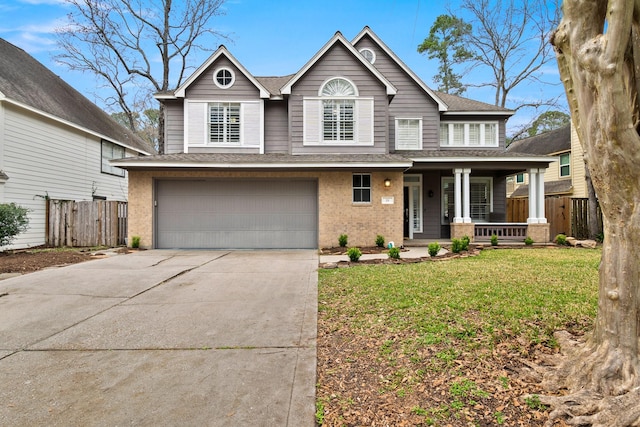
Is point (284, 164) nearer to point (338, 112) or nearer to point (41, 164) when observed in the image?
point (338, 112)

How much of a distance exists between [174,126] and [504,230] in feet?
44.1

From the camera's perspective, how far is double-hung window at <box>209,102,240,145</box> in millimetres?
12523

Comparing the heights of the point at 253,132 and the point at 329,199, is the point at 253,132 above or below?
above

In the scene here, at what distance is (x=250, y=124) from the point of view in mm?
12562

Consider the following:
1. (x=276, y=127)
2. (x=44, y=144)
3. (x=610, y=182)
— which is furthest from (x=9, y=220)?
(x=610, y=182)

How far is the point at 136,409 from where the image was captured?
7.88ft

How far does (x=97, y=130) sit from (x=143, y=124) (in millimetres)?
15384

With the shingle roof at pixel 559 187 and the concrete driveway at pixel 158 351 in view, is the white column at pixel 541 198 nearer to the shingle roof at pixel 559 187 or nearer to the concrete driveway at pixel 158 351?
the shingle roof at pixel 559 187

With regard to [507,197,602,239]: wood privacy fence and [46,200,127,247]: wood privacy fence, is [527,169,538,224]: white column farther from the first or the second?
[46,200,127,247]: wood privacy fence

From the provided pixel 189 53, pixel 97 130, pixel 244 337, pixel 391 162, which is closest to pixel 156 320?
pixel 244 337

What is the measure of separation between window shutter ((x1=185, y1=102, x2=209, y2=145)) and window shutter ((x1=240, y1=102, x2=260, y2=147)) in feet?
4.41

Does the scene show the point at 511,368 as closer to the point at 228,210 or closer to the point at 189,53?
the point at 228,210

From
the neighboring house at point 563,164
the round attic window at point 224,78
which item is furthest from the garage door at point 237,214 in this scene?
the neighboring house at point 563,164

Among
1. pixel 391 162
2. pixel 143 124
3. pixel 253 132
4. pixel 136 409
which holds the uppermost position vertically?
pixel 143 124
